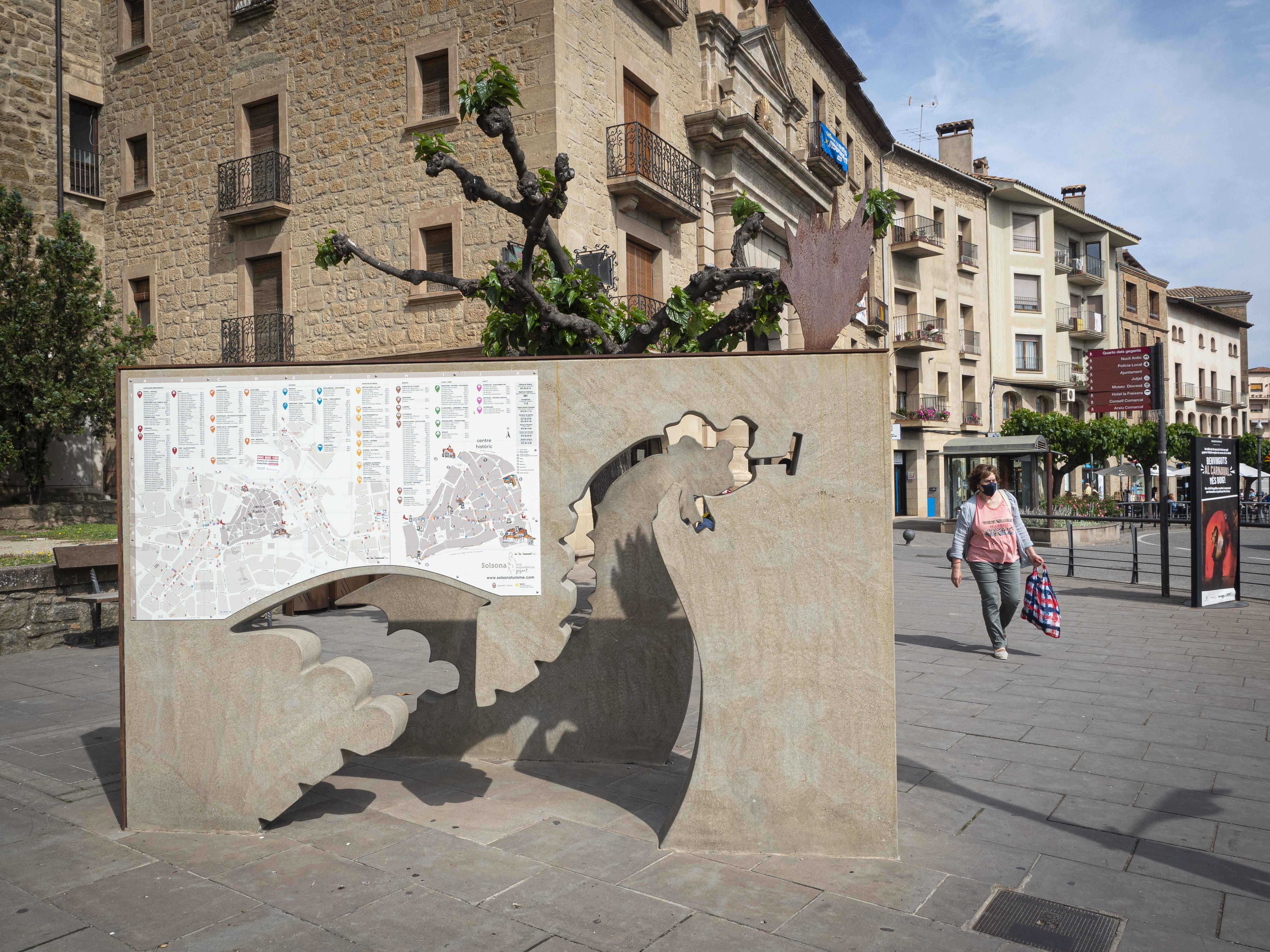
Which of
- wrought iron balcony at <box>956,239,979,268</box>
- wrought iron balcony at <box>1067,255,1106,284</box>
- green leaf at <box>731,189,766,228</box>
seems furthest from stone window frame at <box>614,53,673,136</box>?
wrought iron balcony at <box>1067,255,1106,284</box>

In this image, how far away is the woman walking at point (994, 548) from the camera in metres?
8.04

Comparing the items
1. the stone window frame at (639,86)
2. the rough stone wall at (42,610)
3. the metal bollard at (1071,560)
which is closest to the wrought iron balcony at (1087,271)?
the stone window frame at (639,86)

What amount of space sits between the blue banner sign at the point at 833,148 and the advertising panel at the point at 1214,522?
17294 millimetres

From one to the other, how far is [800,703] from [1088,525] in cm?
2019

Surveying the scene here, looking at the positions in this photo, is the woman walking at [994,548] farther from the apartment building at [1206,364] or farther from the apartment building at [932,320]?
the apartment building at [1206,364]

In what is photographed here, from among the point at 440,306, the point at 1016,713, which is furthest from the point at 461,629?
the point at 440,306

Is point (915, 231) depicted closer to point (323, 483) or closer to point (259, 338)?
point (259, 338)

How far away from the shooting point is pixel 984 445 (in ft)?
89.0

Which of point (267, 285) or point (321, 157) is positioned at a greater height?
point (321, 157)

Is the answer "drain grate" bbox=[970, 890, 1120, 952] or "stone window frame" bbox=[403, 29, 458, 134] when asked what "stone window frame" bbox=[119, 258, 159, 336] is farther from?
"drain grate" bbox=[970, 890, 1120, 952]

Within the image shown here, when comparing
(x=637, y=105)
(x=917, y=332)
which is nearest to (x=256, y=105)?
(x=637, y=105)

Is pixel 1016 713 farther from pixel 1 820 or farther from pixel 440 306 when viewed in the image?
pixel 440 306

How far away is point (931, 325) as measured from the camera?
37.9 metres

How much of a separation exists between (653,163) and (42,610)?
43.8ft
